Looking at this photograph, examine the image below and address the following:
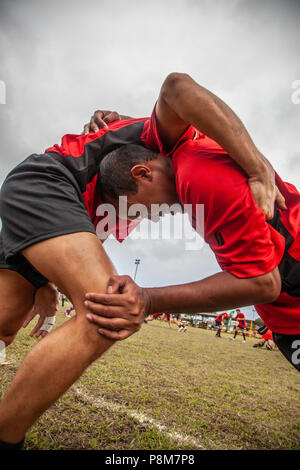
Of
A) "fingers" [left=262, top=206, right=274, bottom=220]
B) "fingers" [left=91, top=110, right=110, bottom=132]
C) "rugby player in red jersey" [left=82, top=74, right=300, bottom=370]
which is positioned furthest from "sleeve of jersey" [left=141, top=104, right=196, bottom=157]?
"fingers" [left=262, top=206, right=274, bottom=220]

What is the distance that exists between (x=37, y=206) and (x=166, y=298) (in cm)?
94

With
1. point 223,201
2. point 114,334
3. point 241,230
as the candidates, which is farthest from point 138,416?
point 223,201

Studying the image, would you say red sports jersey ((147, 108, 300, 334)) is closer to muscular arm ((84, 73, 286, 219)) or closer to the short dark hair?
muscular arm ((84, 73, 286, 219))

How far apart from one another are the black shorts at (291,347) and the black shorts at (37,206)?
1911 mm

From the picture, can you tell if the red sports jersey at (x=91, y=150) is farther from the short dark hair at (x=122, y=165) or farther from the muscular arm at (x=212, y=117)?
the muscular arm at (x=212, y=117)

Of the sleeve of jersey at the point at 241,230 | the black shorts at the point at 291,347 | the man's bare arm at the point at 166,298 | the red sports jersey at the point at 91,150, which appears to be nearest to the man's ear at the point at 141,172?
the red sports jersey at the point at 91,150

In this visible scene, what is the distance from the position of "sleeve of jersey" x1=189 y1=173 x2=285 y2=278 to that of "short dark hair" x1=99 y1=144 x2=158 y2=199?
72 centimetres

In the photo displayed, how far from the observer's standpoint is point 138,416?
2.28 m

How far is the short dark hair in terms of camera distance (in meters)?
2.05
